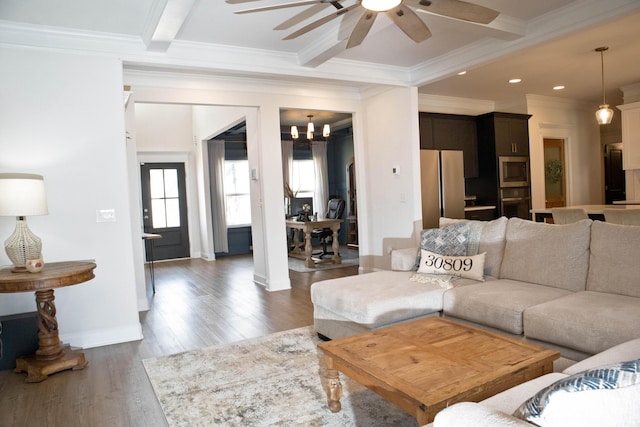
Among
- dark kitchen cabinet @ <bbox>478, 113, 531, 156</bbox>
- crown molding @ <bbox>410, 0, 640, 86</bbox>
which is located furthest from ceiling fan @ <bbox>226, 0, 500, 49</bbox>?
dark kitchen cabinet @ <bbox>478, 113, 531, 156</bbox>

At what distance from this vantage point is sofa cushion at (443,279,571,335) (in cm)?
281

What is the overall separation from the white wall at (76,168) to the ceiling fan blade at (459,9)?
270cm

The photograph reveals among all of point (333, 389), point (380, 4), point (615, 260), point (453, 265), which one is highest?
point (380, 4)

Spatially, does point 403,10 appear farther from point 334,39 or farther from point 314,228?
point 314,228

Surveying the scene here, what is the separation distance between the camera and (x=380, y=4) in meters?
2.32

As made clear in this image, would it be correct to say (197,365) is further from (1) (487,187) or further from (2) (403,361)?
(1) (487,187)

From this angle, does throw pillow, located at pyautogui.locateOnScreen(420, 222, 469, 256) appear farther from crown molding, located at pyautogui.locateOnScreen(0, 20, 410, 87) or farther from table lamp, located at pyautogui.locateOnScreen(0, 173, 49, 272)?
table lamp, located at pyautogui.locateOnScreen(0, 173, 49, 272)

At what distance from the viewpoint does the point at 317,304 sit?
3.60m

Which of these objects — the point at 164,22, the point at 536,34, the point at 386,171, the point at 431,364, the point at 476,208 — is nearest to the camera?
the point at 431,364

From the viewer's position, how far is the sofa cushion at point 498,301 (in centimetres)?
281

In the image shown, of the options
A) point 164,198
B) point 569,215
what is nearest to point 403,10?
point 569,215

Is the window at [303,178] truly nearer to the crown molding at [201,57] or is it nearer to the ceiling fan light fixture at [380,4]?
the crown molding at [201,57]

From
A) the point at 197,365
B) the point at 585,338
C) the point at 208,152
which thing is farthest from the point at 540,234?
the point at 208,152

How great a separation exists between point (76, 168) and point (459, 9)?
125 inches
